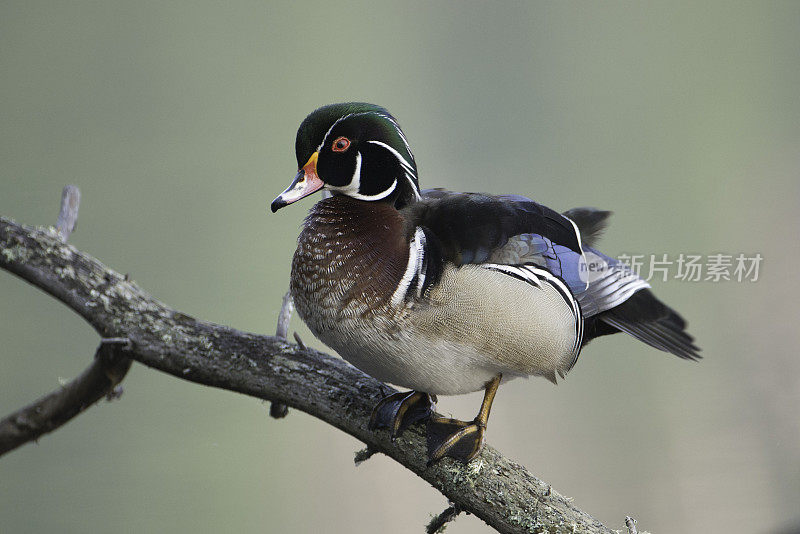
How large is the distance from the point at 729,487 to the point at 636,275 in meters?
1.02

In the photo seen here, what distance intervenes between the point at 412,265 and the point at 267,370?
0.25m

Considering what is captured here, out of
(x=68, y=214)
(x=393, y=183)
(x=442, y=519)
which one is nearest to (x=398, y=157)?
(x=393, y=183)

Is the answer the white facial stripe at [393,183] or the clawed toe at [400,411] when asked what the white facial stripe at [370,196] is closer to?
the white facial stripe at [393,183]

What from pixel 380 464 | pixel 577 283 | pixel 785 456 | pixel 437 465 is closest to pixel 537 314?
pixel 577 283

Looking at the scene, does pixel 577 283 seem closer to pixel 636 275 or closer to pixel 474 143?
pixel 636 275

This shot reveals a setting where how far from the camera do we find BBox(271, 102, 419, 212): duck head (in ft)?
2.48

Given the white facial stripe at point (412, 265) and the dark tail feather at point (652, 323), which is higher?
the white facial stripe at point (412, 265)

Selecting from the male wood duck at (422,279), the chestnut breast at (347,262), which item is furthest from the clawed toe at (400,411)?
the chestnut breast at (347,262)

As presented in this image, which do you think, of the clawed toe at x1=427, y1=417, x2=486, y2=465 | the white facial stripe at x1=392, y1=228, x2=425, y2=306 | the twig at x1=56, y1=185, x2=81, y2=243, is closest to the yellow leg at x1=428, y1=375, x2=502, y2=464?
the clawed toe at x1=427, y1=417, x2=486, y2=465

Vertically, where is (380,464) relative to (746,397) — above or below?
below

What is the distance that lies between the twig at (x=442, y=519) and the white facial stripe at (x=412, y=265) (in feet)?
0.76

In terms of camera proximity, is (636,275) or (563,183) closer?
(636,275)

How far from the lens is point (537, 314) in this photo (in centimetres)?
75

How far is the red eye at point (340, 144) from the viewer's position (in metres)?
0.76
